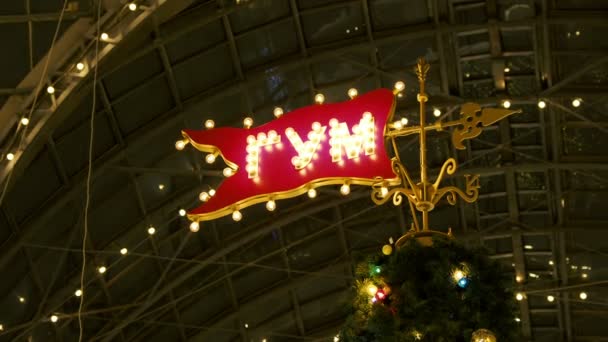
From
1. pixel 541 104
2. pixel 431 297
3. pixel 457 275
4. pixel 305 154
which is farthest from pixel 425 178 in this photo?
pixel 541 104

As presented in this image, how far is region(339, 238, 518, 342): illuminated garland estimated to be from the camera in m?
6.38

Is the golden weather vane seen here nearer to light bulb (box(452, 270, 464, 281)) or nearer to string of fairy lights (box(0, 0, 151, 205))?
light bulb (box(452, 270, 464, 281))

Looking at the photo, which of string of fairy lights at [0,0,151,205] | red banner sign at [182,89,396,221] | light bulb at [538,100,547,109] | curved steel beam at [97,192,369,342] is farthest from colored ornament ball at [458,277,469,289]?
curved steel beam at [97,192,369,342]

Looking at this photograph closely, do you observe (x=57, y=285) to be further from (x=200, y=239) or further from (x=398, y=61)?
(x=398, y=61)

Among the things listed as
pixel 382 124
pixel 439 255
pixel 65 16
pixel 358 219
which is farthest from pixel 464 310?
pixel 358 219

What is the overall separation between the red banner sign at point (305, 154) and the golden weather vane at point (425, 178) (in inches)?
6.3

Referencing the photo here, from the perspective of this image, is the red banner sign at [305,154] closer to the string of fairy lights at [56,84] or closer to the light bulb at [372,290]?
the light bulb at [372,290]

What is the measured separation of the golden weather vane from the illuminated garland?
22 cm

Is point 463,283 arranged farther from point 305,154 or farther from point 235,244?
point 235,244

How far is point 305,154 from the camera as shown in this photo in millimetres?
7875

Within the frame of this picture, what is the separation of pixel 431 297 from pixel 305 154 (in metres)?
1.74

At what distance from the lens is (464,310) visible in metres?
6.42

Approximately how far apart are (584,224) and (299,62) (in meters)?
8.56

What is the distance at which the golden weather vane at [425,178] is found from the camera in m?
7.12
